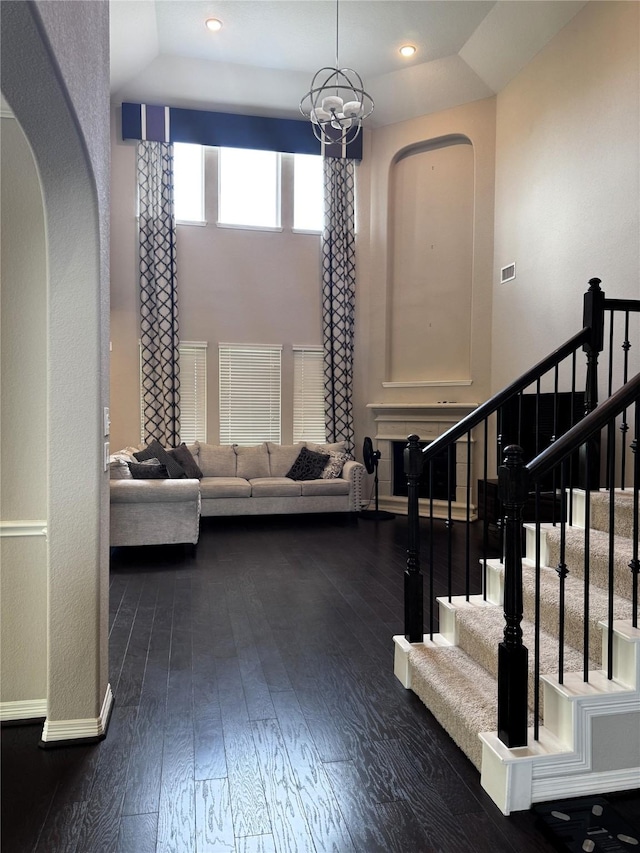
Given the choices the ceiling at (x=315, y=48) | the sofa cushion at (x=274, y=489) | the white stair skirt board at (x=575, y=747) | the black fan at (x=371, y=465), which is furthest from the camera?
the black fan at (x=371, y=465)

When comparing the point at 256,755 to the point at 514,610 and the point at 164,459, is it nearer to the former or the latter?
the point at 514,610

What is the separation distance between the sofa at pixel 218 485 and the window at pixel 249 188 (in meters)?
3.18

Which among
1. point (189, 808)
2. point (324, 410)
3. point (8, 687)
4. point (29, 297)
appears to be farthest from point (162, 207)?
point (189, 808)

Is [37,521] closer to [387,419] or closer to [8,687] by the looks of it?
[8,687]

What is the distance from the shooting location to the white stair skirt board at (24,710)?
264cm

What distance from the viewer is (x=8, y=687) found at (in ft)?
8.77

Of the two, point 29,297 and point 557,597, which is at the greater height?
point 29,297

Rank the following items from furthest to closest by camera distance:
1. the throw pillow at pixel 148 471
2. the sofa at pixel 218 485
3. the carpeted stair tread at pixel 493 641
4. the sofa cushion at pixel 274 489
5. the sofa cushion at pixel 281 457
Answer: the sofa cushion at pixel 281 457 → the sofa cushion at pixel 274 489 → the throw pillow at pixel 148 471 → the sofa at pixel 218 485 → the carpeted stair tread at pixel 493 641

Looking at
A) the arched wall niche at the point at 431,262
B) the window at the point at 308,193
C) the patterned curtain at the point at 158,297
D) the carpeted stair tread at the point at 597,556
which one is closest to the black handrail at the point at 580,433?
the carpeted stair tread at the point at 597,556

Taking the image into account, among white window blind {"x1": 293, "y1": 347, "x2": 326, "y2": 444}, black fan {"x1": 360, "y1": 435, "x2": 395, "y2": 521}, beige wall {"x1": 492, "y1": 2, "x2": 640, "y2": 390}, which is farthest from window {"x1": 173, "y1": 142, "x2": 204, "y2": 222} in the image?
beige wall {"x1": 492, "y1": 2, "x2": 640, "y2": 390}

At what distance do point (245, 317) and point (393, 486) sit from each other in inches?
123

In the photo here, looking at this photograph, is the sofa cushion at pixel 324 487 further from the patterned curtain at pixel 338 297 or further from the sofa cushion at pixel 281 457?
the patterned curtain at pixel 338 297

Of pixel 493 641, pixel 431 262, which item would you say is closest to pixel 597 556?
pixel 493 641

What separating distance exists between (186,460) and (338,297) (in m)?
3.20
